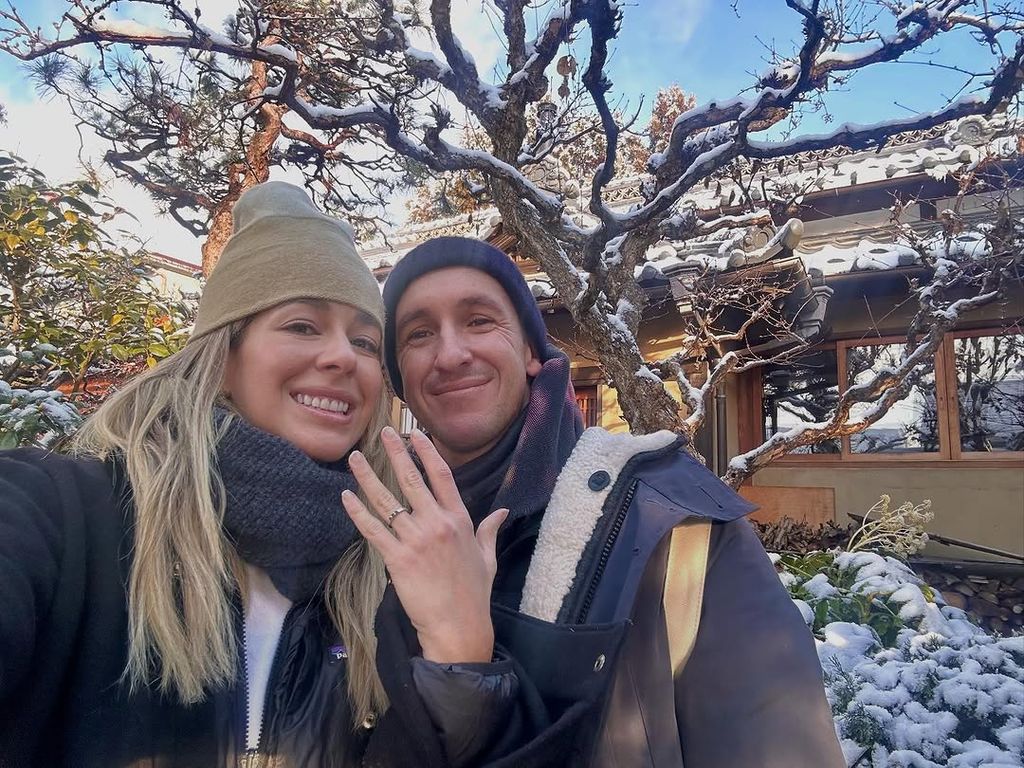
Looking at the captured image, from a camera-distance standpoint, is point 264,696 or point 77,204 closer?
point 264,696

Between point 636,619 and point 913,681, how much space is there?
235cm

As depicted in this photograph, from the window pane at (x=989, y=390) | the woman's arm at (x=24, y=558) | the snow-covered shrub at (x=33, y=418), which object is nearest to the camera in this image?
the woman's arm at (x=24, y=558)

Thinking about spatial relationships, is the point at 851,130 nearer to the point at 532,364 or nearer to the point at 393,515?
the point at 532,364

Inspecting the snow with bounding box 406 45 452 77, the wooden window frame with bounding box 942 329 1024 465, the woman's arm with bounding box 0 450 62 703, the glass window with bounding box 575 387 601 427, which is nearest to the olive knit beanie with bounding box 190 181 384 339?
the woman's arm with bounding box 0 450 62 703

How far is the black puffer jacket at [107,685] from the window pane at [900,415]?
655cm

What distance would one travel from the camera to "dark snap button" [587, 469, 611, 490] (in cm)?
120

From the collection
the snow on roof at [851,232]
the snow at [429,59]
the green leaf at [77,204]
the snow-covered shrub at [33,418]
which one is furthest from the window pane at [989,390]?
the green leaf at [77,204]

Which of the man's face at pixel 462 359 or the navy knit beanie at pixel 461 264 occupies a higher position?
the navy knit beanie at pixel 461 264

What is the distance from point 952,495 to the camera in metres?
6.03

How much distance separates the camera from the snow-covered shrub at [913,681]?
238 cm

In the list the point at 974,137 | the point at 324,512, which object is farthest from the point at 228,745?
the point at 974,137

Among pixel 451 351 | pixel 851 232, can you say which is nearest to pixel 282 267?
pixel 451 351

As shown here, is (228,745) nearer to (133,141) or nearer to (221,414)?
(221,414)

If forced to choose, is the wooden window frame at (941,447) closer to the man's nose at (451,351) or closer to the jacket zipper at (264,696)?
the man's nose at (451,351)
